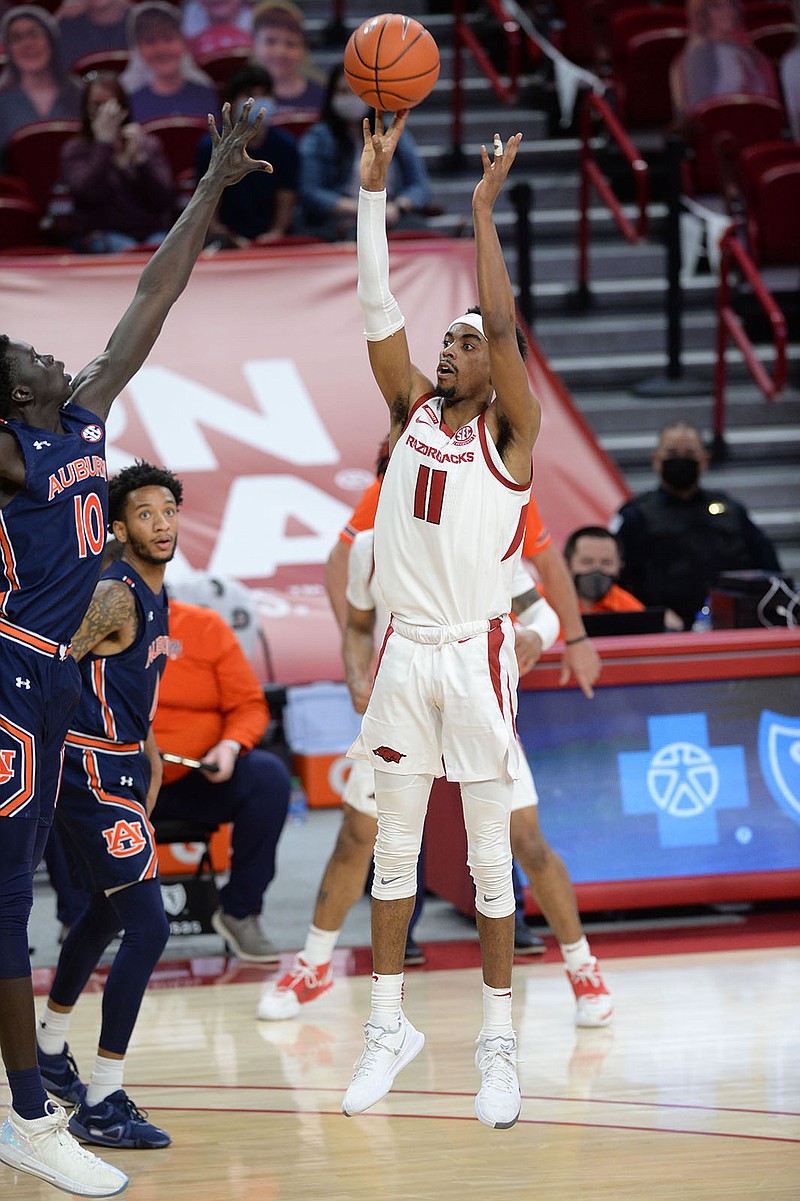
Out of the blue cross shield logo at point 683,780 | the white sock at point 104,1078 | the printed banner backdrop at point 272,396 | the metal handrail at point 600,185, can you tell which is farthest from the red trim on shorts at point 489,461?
the metal handrail at point 600,185

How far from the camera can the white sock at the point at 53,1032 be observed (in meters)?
4.95

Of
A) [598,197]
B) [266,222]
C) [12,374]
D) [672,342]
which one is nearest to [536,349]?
[672,342]

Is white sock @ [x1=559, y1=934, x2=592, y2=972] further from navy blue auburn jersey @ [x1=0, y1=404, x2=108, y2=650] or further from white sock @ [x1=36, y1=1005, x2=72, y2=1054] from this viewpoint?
navy blue auburn jersey @ [x1=0, y1=404, x2=108, y2=650]

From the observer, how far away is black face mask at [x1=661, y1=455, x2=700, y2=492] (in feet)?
28.5

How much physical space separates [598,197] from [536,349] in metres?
2.70

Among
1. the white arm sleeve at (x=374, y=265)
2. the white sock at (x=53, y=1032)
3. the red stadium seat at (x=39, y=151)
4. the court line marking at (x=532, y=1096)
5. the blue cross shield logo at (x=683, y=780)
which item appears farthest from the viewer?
the red stadium seat at (x=39, y=151)

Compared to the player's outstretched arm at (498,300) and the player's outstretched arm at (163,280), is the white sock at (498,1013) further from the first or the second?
the player's outstretched arm at (163,280)

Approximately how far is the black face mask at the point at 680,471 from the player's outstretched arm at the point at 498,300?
451 centimetres

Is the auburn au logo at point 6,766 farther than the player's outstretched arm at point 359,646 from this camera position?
No

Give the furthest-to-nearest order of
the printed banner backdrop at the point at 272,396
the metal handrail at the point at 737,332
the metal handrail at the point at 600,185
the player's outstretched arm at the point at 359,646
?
the metal handrail at the point at 600,185 < the metal handrail at the point at 737,332 < the printed banner backdrop at the point at 272,396 < the player's outstretched arm at the point at 359,646

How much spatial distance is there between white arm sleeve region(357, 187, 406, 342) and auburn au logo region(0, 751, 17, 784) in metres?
1.34

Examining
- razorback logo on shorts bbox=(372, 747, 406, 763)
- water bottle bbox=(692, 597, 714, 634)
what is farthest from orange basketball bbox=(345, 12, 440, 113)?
water bottle bbox=(692, 597, 714, 634)

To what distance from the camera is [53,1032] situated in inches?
195

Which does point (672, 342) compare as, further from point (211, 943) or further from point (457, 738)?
point (457, 738)
